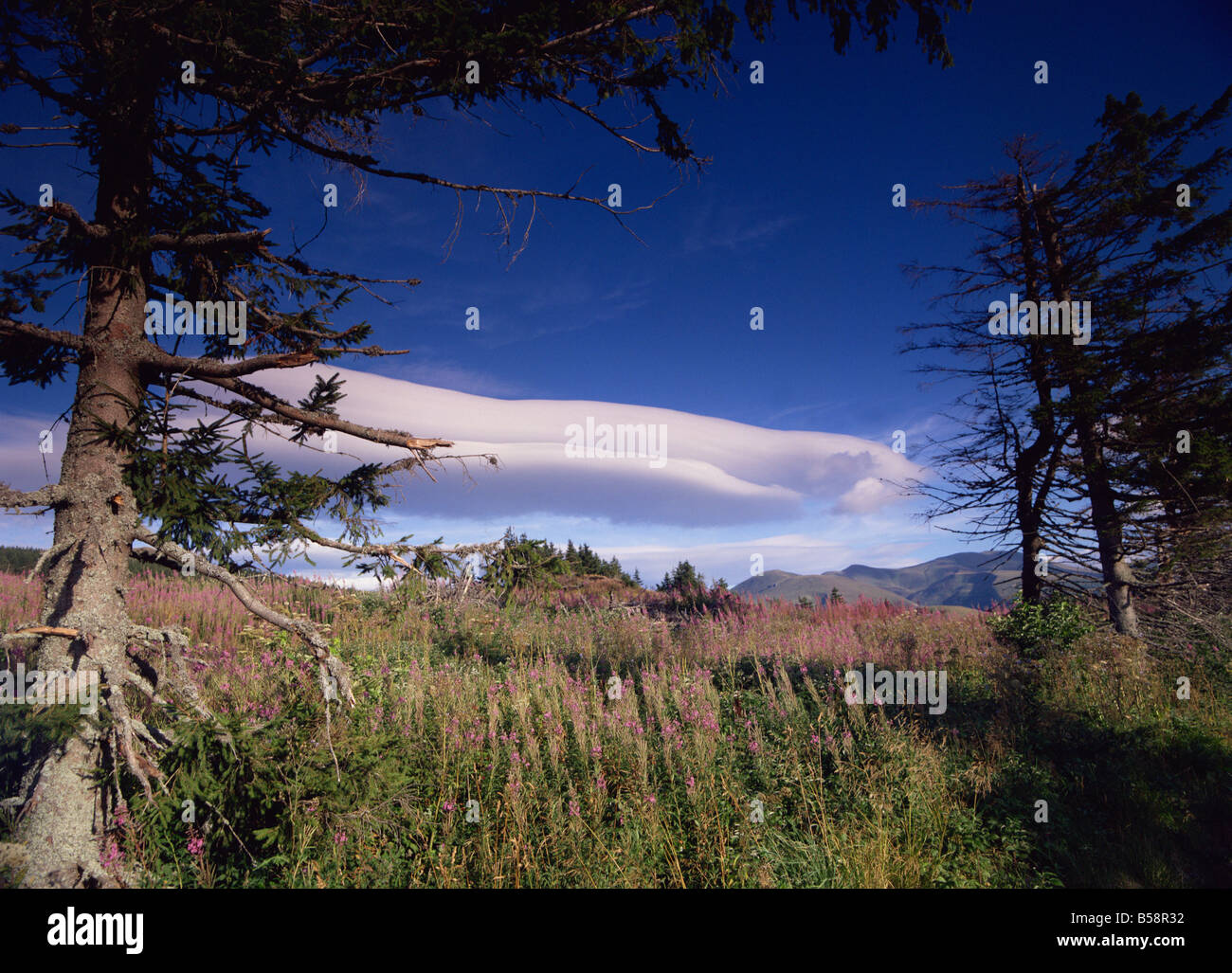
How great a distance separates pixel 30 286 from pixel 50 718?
3361 mm

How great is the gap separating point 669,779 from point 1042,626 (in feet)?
26.6

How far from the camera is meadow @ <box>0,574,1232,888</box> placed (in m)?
3.73

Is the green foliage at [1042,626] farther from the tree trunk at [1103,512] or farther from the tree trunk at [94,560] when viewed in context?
the tree trunk at [94,560]

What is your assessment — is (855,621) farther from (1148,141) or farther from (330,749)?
(330,749)

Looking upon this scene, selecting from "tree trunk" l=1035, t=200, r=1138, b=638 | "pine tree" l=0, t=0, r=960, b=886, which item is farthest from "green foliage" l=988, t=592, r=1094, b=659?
"pine tree" l=0, t=0, r=960, b=886

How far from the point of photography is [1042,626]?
928 centimetres

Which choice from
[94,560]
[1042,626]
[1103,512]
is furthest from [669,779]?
[1103,512]

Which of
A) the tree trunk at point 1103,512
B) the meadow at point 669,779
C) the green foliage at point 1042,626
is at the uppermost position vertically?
the tree trunk at point 1103,512

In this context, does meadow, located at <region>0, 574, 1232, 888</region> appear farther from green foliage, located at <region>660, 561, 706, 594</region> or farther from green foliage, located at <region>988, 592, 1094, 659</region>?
green foliage, located at <region>660, 561, 706, 594</region>

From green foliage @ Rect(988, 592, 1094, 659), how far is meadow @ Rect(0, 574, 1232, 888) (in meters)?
0.37

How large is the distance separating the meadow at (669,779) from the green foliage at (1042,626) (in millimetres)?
365

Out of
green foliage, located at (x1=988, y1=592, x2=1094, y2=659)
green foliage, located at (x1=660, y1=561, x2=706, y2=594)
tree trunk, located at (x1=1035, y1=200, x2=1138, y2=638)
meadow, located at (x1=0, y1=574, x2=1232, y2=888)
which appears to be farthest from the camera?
green foliage, located at (x1=660, y1=561, x2=706, y2=594)

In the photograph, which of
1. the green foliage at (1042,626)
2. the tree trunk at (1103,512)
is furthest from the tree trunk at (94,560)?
the tree trunk at (1103,512)

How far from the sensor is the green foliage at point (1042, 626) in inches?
354
